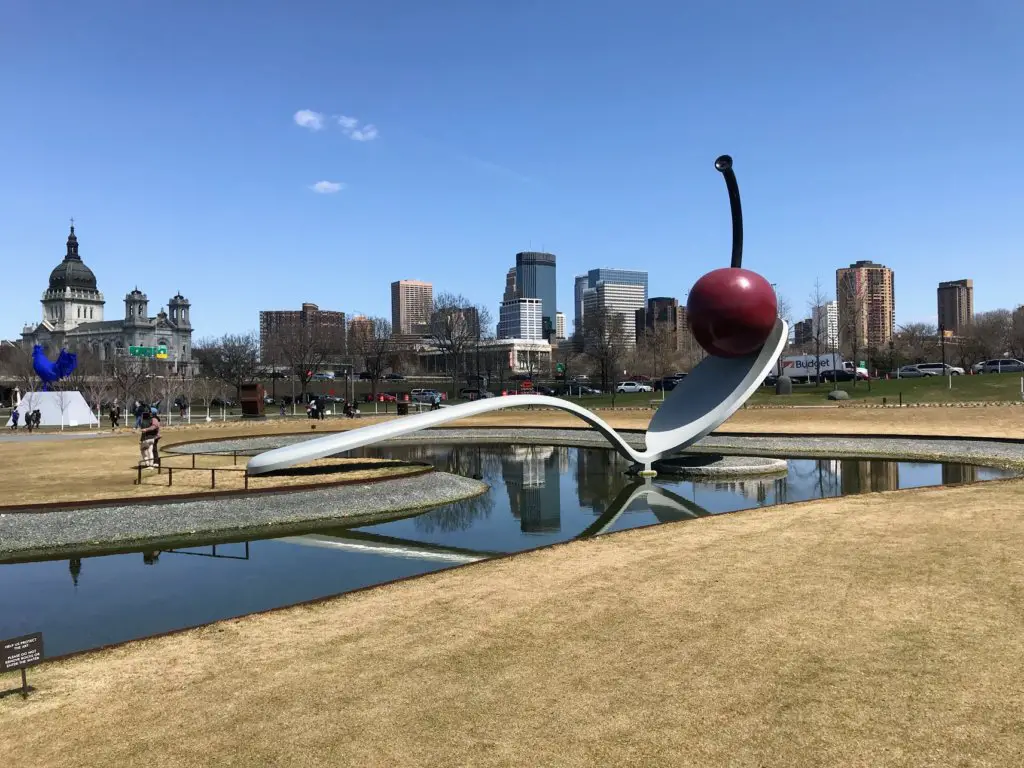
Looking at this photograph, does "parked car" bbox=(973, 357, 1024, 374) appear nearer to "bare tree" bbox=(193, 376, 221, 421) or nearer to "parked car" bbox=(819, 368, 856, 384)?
"parked car" bbox=(819, 368, 856, 384)

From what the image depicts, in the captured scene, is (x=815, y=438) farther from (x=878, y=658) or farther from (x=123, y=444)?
(x=123, y=444)

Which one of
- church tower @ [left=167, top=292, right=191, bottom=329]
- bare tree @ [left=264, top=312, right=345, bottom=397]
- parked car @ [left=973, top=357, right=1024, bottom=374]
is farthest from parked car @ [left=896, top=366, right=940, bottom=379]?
church tower @ [left=167, top=292, right=191, bottom=329]

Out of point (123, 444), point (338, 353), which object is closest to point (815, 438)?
point (123, 444)

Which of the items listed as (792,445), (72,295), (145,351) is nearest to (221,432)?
(792,445)

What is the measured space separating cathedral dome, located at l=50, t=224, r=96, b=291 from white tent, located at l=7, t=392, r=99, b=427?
14000 cm

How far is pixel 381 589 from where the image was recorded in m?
9.18

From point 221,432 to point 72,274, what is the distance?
513 feet

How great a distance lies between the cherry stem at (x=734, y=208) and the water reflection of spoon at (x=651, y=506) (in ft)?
23.2

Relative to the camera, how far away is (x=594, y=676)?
6.08 m

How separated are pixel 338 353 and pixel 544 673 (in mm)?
92161

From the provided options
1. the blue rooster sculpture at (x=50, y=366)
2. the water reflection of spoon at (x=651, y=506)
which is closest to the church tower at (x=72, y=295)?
the blue rooster sculpture at (x=50, y=366)

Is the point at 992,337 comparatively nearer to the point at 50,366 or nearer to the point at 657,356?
the point at 657,356

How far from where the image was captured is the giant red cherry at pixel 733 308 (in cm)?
1845

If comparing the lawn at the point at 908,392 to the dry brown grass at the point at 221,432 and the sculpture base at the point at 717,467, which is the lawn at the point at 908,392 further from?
the sculpture base at the point at 717,467
